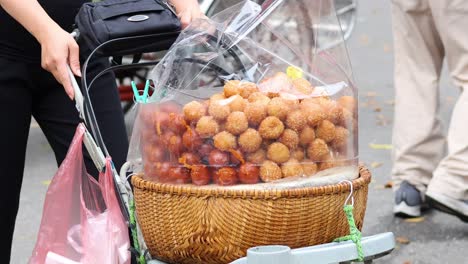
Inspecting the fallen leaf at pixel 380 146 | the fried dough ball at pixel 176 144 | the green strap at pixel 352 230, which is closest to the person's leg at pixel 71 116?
the fried dough ball at pixel 176 144

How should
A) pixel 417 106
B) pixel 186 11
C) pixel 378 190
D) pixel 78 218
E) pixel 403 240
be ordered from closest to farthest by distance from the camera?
1. pixel 78 218
2. pixel 186 11
3. pixel 403 240
4. pixel 417 106
5. pixel 378 190

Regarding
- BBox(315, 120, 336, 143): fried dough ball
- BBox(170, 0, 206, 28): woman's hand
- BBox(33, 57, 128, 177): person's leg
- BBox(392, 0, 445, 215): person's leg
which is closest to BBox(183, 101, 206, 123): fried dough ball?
BBox(315, 120, 336, 143): fried dough ball

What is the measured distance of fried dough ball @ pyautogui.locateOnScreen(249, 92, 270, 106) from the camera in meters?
2.80

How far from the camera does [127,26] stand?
3023 millimetres

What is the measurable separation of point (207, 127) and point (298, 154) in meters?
0.25

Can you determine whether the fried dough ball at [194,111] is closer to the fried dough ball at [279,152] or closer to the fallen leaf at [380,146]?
the fried dough ball at [279,152]

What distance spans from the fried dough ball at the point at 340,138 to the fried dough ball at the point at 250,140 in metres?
0.22

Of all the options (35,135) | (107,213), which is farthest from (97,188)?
(35,135)

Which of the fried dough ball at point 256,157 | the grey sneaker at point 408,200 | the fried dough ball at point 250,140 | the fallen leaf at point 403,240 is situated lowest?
the fallen leaf at point 403,240

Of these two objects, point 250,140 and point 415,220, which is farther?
point 415,220

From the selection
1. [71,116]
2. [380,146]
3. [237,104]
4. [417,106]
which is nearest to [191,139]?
[237,104]

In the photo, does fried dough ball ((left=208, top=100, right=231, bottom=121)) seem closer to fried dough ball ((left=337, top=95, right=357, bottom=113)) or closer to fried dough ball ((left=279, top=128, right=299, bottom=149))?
fried dough ball ((left=279, top=128, right=299, bottom=149))

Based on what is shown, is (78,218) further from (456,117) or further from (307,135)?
(456,117)

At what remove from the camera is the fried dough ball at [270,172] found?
277cm
